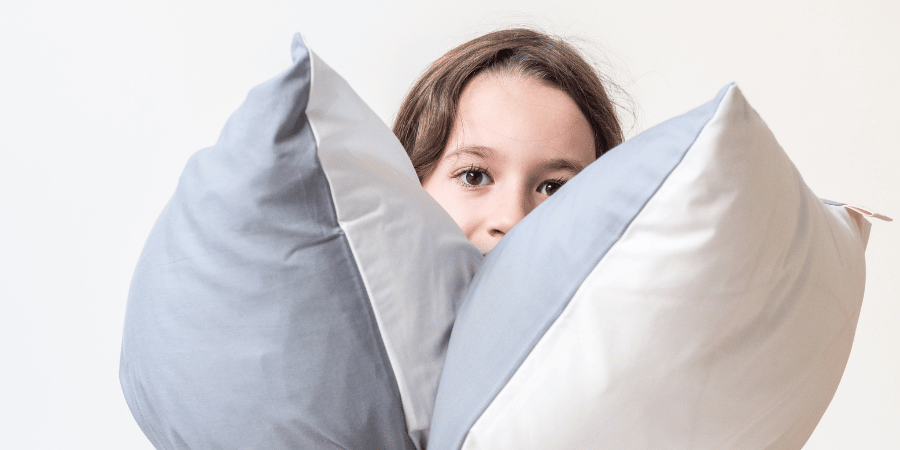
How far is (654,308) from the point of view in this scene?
0.33 metres

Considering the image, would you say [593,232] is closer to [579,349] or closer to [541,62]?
[579,349]

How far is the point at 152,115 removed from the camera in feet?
3.69

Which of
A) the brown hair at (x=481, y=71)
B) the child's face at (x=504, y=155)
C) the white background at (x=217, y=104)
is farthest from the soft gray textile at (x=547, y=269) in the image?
the white background at (x=217, y=104)

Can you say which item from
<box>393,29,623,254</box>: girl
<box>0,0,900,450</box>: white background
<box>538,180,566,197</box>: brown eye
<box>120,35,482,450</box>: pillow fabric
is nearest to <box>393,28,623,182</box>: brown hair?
<box>393,29,623,254</box>: girl

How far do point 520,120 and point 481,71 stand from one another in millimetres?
163

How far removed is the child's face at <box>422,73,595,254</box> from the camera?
2.58ft

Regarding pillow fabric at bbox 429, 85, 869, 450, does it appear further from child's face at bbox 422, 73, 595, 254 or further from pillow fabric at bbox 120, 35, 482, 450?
child's face at bbox 422, 73, 595, 254

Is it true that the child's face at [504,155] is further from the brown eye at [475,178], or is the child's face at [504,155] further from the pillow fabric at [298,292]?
the pillow fabric at [298,292]

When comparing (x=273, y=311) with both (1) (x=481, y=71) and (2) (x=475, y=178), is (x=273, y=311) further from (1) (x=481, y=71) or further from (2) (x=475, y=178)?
(1) (x=481, y=71)

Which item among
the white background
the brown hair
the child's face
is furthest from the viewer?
the white background

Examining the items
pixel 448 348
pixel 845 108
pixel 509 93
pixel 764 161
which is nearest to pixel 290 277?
pixel 448 348

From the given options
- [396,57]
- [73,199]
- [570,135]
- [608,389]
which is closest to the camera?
[608,389]

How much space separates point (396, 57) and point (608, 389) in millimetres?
1025

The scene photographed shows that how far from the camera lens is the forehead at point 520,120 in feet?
2.67
